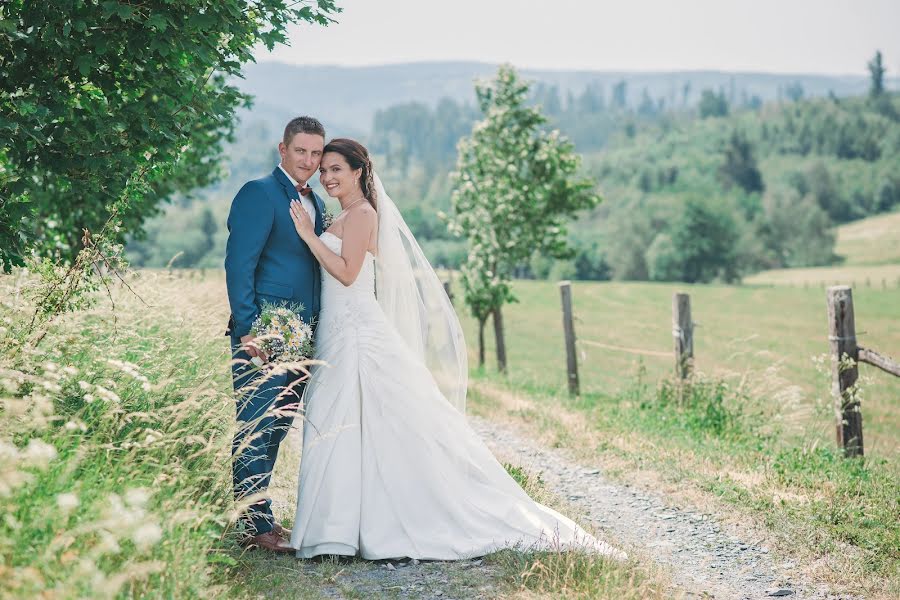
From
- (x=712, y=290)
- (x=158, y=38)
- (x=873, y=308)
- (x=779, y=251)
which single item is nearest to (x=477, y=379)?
(x=158, y=38)

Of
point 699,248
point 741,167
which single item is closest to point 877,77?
point 741,167

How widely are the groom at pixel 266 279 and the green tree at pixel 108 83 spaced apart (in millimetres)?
862

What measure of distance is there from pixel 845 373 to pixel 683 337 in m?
2.68

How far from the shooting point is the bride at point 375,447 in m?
5.16

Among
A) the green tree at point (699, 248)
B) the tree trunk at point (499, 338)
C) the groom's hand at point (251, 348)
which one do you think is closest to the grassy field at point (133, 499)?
the groom's hand at point (251, 348)

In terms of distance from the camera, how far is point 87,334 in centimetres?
619

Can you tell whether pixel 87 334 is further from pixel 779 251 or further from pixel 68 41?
pixel 779 251

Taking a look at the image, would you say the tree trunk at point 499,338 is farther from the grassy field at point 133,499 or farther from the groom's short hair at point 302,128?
the groom's short hair at point 302,128

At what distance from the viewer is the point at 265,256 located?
5242 mm

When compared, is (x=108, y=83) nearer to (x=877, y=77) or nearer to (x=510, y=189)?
(x=510, y=189)

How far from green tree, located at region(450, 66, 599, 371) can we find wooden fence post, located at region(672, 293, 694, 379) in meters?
6.58

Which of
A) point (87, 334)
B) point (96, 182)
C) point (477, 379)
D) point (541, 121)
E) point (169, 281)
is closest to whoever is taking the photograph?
point (96, 182)

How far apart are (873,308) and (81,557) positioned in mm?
52138

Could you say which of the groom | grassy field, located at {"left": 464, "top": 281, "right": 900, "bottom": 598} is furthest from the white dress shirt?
grassy field, located at {"left": 464, "top": 281, "right": 900, "bottom": 598}
